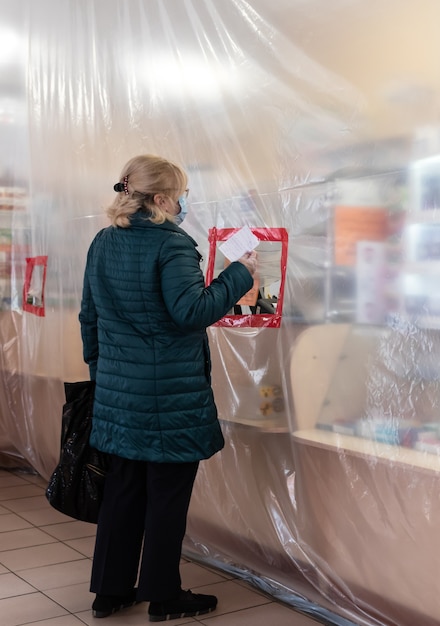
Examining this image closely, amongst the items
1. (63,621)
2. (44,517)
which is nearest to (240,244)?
(63,621)

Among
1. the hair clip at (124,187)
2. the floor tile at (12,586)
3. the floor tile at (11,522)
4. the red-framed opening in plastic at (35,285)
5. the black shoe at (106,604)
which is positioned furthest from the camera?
the red-framed opening in plastic at (35,285)

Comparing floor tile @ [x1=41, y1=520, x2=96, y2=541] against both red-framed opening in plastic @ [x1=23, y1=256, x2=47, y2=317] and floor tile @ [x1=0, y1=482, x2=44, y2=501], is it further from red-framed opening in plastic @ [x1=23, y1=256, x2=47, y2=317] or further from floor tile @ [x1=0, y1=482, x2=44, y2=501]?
red-framed opening in plastic @ [x1=23, y1=256, x2=47, y2=317]

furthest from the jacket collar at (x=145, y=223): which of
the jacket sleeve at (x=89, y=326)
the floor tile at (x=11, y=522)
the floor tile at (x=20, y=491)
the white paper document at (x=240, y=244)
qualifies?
the floor tile at (x=20, y=491)

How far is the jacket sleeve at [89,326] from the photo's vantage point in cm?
265

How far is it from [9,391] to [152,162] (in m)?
2.29

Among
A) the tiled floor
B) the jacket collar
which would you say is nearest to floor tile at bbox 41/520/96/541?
the tiled floor

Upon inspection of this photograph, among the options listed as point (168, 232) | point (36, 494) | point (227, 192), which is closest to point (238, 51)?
point (227, 192)

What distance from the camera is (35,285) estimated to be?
401cm

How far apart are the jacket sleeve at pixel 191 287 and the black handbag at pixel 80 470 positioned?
48cm

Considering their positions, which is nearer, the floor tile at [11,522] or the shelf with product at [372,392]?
the shelf with product at [372,392]

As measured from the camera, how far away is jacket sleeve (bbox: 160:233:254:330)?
231cm

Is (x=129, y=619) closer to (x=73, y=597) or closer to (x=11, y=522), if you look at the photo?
(x=73, y=597)

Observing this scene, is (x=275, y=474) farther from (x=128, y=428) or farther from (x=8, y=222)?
(x=8, y=222)

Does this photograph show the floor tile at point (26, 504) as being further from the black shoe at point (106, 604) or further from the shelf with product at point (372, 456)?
the shelf with product at point (372, 456)
